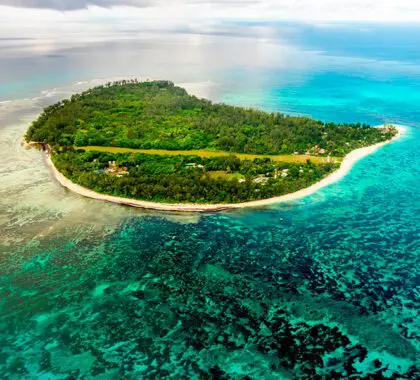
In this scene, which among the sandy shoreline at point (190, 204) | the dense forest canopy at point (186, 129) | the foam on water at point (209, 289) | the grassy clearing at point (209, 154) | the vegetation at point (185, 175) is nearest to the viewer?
the foam on water at point (209, 289)

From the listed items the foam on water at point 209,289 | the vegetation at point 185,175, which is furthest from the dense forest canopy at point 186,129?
the foam on water at point 209,289

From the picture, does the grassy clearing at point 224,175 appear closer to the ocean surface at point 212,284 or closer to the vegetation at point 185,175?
the vegetation at point 185,175

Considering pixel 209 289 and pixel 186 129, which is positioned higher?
pixel 186 129

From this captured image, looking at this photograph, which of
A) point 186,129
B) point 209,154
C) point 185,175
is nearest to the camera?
point 185,175

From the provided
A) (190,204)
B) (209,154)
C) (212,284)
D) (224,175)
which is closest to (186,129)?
(209,154)

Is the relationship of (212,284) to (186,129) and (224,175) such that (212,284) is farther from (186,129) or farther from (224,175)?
(186,129)

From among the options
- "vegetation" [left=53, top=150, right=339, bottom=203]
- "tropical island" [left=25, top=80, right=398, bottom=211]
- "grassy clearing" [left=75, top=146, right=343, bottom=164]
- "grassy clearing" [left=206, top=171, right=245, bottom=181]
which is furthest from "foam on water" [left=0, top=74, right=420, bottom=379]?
"grassy clearing" [left=75, top=146, right=343, bottom=164]
